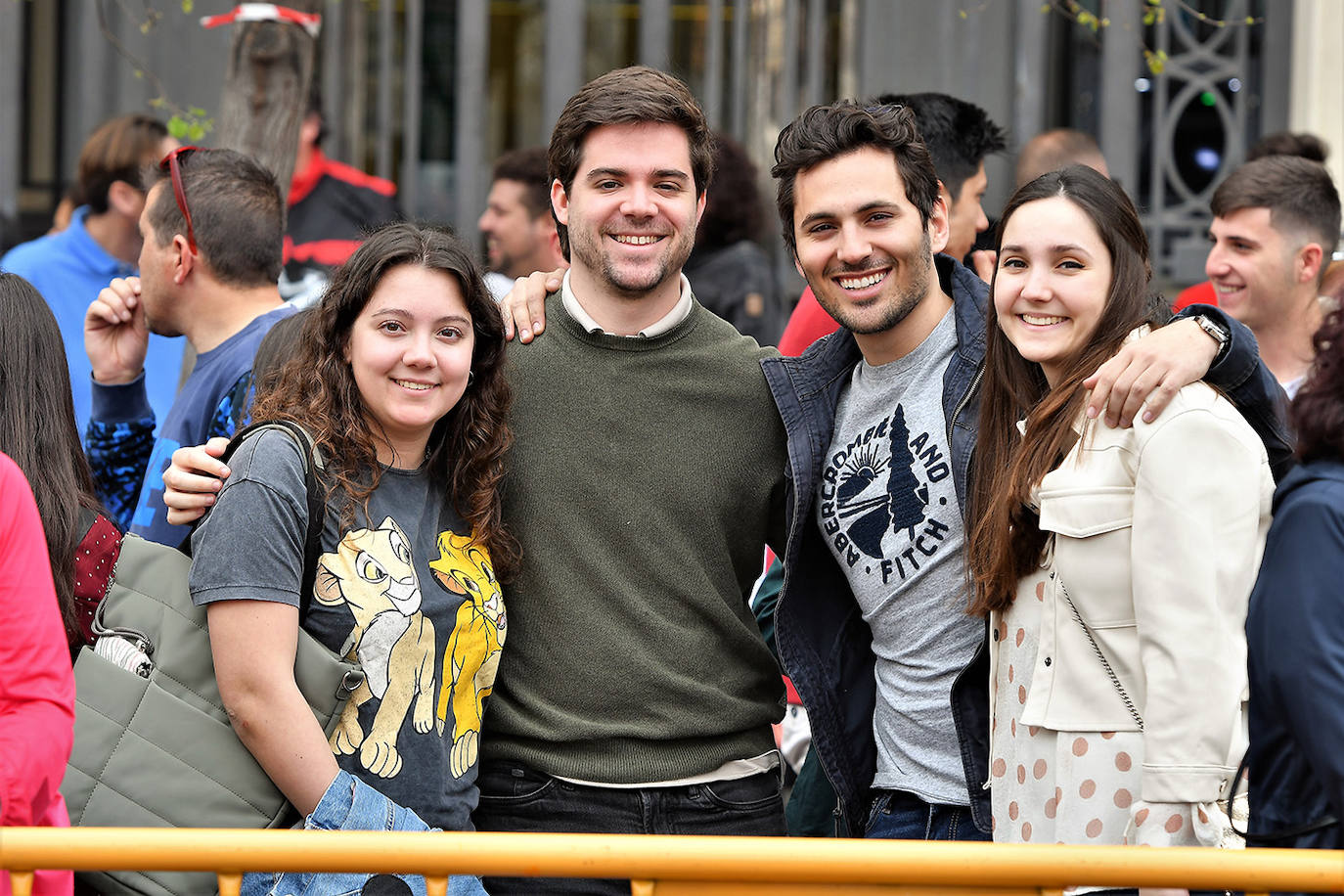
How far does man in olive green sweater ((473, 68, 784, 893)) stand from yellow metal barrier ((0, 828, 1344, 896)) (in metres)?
0.93

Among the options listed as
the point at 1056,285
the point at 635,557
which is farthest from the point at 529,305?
the point at 1056,285

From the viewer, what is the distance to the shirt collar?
337cm

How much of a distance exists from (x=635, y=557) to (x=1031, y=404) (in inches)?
36.3

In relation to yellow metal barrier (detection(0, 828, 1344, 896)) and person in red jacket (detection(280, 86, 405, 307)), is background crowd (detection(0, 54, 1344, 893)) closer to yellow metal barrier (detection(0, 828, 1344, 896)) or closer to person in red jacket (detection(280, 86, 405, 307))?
yellow metal barrier (detection(0, 828, 1344, 896))

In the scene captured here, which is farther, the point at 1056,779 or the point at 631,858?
the point at 1056,779

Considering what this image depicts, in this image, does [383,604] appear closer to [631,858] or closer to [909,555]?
[631,858]

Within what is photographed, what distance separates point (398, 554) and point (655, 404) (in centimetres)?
74

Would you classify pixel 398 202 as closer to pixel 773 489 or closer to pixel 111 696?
pixel 773 489

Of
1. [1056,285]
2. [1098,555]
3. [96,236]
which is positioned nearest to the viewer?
[1098,555]

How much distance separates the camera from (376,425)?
9.95 feet

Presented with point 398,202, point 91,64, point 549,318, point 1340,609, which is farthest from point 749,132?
point 1340,609

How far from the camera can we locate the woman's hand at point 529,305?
3.41 m

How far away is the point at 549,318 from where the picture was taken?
137 inches

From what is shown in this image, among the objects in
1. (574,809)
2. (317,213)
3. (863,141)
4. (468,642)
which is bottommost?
(574,809)
